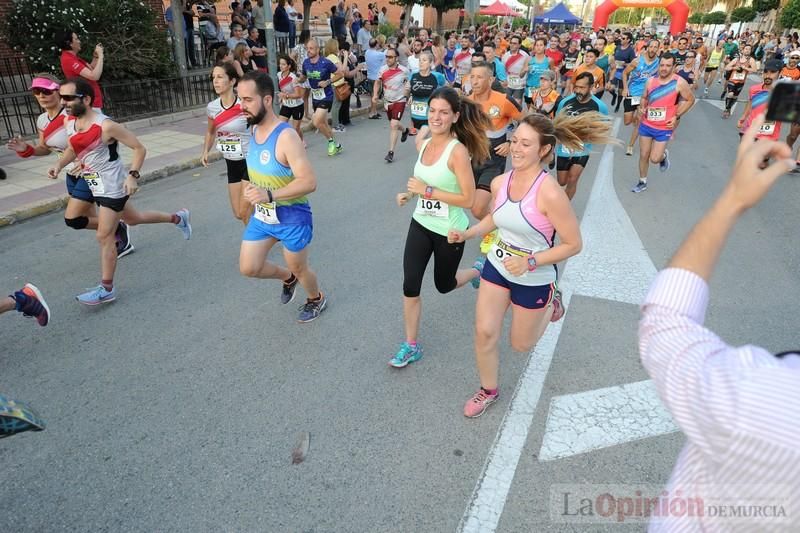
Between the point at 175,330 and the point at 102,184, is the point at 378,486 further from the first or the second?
the point at 102,184

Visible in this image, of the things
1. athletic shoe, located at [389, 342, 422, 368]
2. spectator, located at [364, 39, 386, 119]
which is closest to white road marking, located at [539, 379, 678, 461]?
athletic shoe, located at [389, 342, 422, 368]

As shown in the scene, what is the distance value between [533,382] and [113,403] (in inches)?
105

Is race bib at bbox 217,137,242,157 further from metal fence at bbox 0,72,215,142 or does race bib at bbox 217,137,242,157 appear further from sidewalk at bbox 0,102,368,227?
metal fence at bbox 0,72,215,142

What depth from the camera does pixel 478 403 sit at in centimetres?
323

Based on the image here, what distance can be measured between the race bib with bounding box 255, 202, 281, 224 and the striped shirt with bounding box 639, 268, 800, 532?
3.07 metres

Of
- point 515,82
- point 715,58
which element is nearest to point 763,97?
point 515,82

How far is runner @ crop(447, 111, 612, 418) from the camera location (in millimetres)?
2869

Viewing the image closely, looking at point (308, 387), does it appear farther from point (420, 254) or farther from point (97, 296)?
point (97, 296)

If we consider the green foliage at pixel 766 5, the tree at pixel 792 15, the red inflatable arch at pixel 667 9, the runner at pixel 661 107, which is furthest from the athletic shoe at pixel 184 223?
the green foliage at pixel 766 5

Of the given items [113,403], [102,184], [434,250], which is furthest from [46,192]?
[434,250]

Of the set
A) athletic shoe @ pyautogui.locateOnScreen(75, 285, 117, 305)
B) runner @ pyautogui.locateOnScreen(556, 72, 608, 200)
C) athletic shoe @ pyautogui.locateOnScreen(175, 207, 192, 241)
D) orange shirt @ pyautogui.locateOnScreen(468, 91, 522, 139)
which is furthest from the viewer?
runner @ pyautogui.locateOnScreen(556, 72, 608, 200)

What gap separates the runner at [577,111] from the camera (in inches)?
239

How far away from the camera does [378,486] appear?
8.92ft

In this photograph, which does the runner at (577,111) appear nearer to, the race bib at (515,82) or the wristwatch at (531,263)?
the wristwatch at (531,263)
